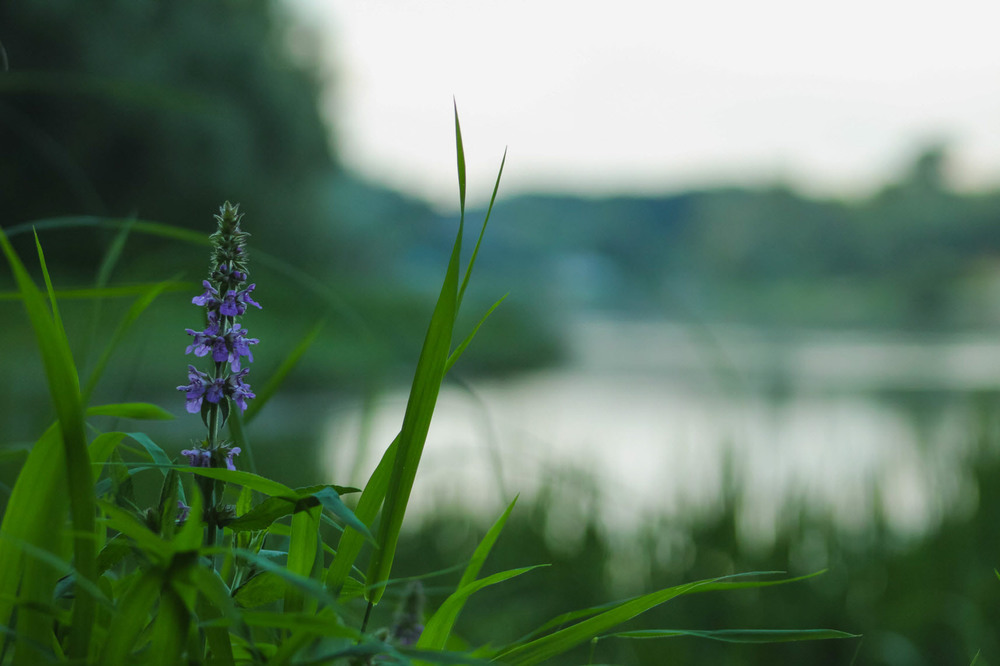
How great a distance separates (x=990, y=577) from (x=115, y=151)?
10.5 m

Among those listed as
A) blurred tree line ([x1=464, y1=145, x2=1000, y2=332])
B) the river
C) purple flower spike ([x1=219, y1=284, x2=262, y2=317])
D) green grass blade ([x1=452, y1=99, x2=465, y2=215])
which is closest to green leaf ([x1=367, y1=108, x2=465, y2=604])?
green grass blade ([x1=452, y1=99, x2=465, y2=215])

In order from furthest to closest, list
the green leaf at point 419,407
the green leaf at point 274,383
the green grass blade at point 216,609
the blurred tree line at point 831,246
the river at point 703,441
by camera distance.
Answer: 1. the blurred tree line at point 831,246
2. the river at point 703,441
3. the green leaf at point 274,383
4. the green leaf at point 419,407
5. the green grass blade at point 216,609

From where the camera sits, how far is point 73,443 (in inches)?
14.5

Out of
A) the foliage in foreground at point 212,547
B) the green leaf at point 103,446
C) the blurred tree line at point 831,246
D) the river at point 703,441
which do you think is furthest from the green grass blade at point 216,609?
the blurred tree line at point 831,246

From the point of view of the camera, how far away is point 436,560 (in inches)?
88.4

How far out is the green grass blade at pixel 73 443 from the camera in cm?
37

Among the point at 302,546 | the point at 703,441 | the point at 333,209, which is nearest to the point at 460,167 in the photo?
the point at 302,546

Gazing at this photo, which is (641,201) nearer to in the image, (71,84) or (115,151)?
(115,151)

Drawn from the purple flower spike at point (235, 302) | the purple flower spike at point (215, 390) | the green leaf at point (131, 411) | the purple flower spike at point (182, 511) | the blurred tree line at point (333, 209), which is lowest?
the purple flower spike at point (182, 511)

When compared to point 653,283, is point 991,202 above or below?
above

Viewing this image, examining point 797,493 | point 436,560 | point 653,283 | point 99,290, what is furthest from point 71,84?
point 797,493

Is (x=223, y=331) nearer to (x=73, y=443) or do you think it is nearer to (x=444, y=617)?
(x=73, y=443)

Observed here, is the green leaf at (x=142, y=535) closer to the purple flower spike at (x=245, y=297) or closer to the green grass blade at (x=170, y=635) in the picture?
the green grass blade at (x=170, y=635)

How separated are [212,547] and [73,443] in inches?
3.4
